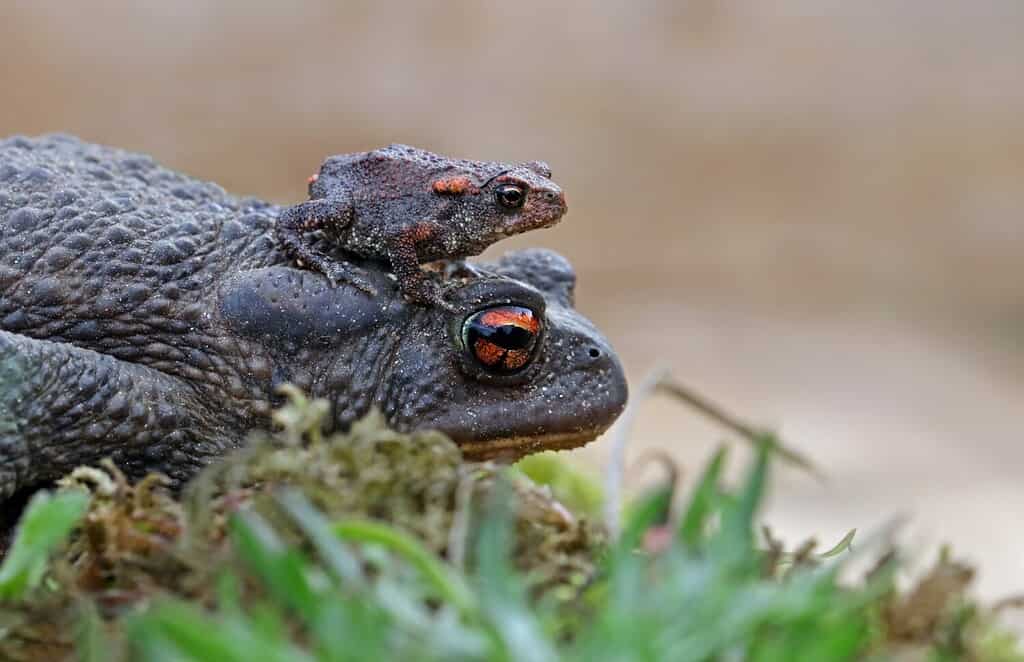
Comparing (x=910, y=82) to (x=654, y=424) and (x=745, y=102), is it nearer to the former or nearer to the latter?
(x=745, y=102)

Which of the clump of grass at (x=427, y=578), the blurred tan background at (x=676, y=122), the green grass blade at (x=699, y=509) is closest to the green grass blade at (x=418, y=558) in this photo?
the clump of grass at (x=427, y=578)

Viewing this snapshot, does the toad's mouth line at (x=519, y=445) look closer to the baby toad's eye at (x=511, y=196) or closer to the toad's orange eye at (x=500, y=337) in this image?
the toad's orange eye at (x=500, y=337)

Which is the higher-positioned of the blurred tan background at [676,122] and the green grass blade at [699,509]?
the blurred tan background at [676,122]

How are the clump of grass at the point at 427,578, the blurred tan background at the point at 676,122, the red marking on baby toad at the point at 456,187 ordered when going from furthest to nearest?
1. the blurred tan background at the point at 676,122
2. the red marking on baby toad at the point at 456,187
3. the clump of grass at the point at 427,578

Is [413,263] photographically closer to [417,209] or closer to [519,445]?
[417,209]

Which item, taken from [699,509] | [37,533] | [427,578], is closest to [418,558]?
[427,578]

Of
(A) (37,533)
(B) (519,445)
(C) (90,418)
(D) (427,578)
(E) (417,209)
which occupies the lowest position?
(D) (427,578)

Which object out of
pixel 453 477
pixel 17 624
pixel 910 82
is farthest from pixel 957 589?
pixel 910 82

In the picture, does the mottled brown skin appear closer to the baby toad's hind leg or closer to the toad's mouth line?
the baby toad's hind leg
